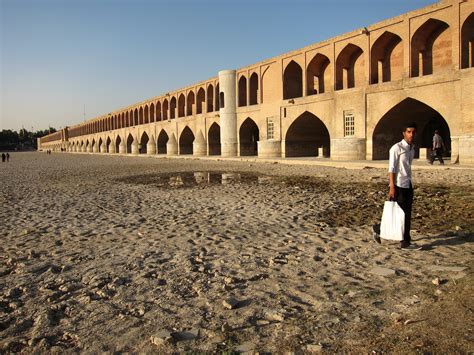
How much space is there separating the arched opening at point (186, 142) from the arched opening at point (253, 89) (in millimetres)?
10334

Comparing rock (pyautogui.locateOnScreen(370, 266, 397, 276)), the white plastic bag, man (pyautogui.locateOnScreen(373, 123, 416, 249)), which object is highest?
man (pyautogui.locateOnScreen(373, 123, 416, 249))

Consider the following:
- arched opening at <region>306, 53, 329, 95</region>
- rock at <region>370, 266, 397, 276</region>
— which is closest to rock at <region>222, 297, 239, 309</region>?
rock at <region>370, 266, 397, 276</region>

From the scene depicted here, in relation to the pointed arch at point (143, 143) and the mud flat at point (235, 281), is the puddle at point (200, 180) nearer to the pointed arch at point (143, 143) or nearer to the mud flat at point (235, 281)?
the mud flat at point (235, 281)

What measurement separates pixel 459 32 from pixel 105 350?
17048 mm

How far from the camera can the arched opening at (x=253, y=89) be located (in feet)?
91.2

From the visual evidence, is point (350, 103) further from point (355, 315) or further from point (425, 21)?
point (355, 315)

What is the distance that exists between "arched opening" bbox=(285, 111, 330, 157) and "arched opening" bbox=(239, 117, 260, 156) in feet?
15.7

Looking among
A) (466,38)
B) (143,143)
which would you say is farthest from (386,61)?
(143,143)

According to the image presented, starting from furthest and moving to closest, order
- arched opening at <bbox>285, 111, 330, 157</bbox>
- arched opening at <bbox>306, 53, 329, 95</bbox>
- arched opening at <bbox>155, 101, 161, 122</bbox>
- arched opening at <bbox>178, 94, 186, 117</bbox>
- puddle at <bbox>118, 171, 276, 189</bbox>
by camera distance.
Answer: arched opening at <bbox>155, 101, 161, 122</bbox> < arched opening at <bbox>178, 94, 186, 117</bbox> < arched opening at <bbox>285, 111, 330, 157</bbox> < arched opening at <bbox>306, 53, 329, 95</bbox> < puddle at <bbox>118, 171, 276, 189</bbox>

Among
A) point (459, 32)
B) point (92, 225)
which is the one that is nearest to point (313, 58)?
point (459, 32)

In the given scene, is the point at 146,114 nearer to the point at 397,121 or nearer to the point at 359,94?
the point at 359,94

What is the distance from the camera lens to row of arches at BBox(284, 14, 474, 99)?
1683 centimetres

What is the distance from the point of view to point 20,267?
13.9 feet

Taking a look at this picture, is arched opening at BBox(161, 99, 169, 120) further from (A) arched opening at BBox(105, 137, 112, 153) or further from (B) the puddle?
(B) the puddle
